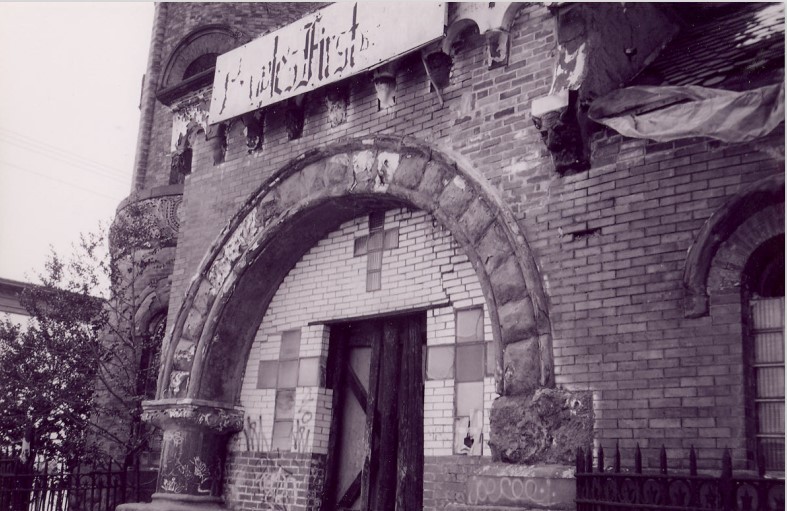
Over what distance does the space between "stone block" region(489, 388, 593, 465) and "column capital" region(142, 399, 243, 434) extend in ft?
11.4

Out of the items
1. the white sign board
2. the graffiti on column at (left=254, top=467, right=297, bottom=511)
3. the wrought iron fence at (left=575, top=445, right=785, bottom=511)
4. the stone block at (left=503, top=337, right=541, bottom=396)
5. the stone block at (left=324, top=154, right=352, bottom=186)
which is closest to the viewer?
the wrought iron fence at (left=575, top=445, right=785, bottom=511)

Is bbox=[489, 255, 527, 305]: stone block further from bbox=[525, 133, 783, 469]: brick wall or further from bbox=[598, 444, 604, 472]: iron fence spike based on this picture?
bbox=[598, 444, 604, 472]: iron fence spike

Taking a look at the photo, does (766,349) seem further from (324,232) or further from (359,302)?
(324,232)

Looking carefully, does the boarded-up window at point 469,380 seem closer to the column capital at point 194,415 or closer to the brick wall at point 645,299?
the brick wall at point 645,299

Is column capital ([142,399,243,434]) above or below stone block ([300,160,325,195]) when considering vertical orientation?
below

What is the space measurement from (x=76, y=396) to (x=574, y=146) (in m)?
7.47

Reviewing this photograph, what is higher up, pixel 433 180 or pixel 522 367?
pixel 433 180

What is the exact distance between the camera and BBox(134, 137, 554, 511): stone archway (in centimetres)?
723

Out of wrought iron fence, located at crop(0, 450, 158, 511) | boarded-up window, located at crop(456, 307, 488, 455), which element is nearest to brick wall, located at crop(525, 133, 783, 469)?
boarded-up window, located at crop(456, 307, 488, 455)

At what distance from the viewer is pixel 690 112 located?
545 centimetres

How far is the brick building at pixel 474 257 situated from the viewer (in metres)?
5.66

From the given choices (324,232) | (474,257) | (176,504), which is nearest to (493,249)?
(474,257)

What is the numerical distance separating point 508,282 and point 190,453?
4.01m

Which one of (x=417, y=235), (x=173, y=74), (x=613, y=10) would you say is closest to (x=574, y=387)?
(x=417, y=235)
